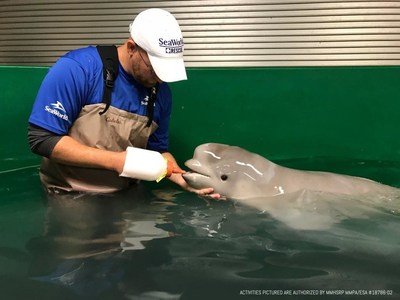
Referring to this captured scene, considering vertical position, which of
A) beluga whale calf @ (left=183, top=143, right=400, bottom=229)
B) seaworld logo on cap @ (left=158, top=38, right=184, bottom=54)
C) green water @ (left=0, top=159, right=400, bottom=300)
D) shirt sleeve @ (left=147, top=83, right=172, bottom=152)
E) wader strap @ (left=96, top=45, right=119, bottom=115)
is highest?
seaworld logo on cap @ (left=158, top=38, right=184, bottom=54)

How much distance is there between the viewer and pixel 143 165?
2.36 metres

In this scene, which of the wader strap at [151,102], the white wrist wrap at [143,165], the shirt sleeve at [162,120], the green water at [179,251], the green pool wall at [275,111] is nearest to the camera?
the green water at [179,251]

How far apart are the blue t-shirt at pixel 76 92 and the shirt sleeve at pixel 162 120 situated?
0.04ft

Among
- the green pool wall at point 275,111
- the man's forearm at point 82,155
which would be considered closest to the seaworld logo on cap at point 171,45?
the man's forearm at point 82,155

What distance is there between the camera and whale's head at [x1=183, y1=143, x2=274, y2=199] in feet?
8.97

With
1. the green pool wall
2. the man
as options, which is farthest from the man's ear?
the green pool wall

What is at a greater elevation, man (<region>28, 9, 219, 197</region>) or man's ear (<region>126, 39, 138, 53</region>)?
man's ear (<region>126, 39, 138, 53</region>)

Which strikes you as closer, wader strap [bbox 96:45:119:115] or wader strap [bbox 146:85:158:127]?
wader strap [bbox 96:45:119:115]

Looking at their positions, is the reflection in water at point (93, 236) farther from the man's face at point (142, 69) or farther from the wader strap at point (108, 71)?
the man's face at point (142, 69)

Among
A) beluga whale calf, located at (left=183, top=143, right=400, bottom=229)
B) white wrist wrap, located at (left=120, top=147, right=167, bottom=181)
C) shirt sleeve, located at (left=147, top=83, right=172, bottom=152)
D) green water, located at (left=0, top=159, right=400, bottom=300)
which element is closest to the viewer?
green water, located at (left=0, top=159, right=400, bottom=300)

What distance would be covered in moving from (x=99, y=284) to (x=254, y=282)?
0.51m

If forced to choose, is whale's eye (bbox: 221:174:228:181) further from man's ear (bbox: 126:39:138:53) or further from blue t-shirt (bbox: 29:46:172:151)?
man's ear (bbox: 126:39:138:53)

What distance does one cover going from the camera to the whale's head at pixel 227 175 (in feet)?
8.97

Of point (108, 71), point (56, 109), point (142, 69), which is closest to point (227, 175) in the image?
point (142, 69)
